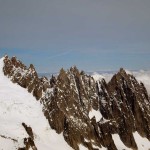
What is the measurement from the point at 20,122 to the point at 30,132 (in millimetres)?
10597

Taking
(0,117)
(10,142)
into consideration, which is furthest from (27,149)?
(0,117)

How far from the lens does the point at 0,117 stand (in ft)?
645

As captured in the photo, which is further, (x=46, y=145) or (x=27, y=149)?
(x=46, y=145)

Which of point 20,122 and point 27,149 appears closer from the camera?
point 27,149

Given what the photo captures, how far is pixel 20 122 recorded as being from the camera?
19862 centimetres

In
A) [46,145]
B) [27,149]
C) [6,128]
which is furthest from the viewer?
[46,145]

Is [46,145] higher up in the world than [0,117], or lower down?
lower down

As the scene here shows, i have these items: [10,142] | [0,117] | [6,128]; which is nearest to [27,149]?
[10,142]

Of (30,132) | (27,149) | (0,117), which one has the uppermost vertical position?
(0,117)

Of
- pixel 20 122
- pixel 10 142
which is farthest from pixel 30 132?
pixel 10 142

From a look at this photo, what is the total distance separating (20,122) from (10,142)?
36142 mm

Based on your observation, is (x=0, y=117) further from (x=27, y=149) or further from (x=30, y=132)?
(x=27, y=149)

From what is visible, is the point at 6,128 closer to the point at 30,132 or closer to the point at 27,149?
the point at 30,132

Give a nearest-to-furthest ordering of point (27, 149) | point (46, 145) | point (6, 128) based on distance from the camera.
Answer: point (27, 149) < point (6, 128) < point (46, 145)
